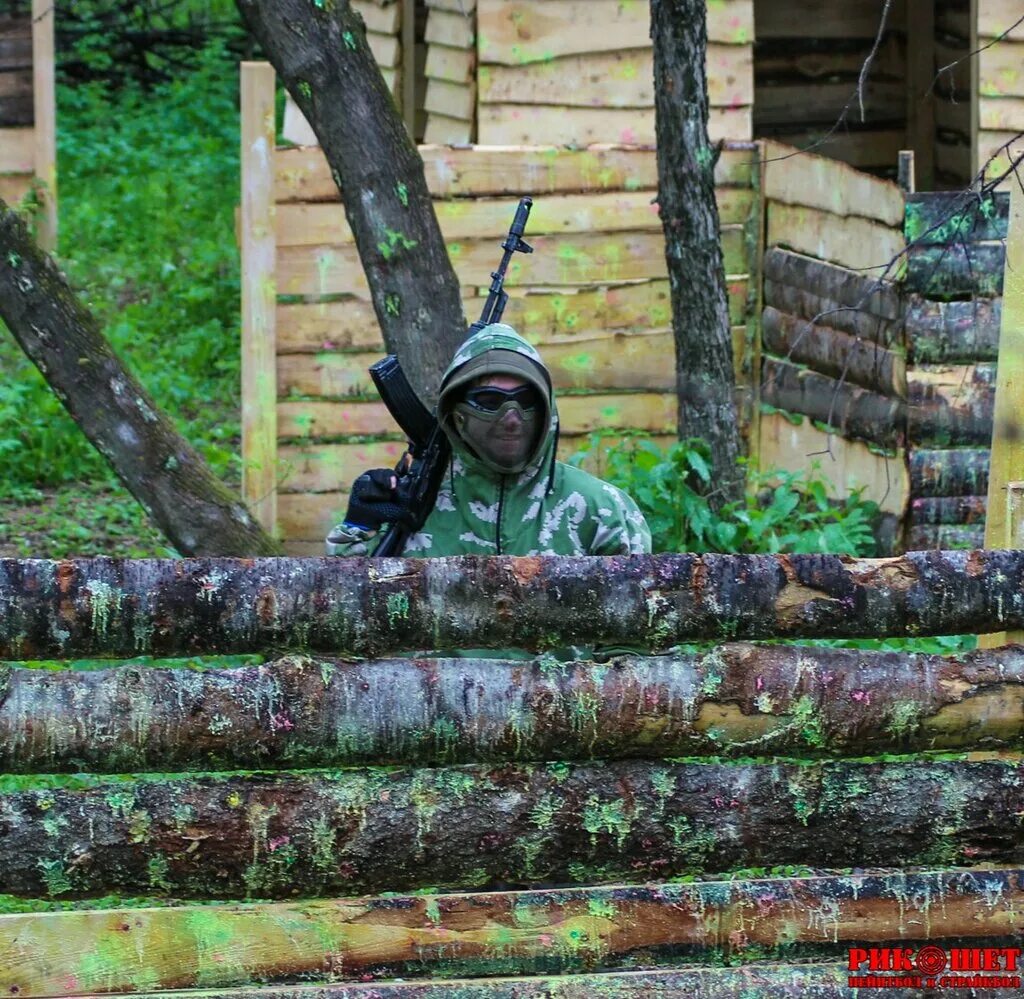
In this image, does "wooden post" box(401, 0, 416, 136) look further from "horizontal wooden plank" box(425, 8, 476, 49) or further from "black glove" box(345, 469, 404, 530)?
"black glove" box(345, 469, 404, 530)

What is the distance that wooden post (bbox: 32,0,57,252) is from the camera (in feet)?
31.5

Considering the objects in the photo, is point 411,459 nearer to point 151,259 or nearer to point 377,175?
point 377,175

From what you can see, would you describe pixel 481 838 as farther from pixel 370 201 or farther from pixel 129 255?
pixel 129 255

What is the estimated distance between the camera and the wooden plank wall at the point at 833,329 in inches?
316

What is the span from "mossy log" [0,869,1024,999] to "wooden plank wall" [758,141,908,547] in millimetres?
4306

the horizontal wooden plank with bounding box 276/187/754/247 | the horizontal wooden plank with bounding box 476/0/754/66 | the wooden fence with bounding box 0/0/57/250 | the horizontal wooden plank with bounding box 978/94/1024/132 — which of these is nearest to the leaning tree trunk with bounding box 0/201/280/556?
the horizontal wooden plank with bounding box 276/187/754/247

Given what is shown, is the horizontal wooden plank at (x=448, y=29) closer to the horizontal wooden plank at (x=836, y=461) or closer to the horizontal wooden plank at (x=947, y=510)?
the horizontal wooden plank at (x=836, y=461)

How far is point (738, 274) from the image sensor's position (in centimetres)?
870

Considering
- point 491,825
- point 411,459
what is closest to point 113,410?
point 411,459

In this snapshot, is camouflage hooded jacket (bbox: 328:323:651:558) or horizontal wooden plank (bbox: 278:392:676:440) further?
horizontal wooden plank (bbox: 278:392:676:440)

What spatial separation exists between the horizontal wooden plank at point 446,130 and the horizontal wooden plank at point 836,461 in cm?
282

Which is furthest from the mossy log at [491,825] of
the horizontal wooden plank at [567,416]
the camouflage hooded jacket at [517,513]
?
the horizontal wooden plank at [567,416]

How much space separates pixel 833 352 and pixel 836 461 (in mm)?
553

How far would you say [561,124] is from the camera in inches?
366
